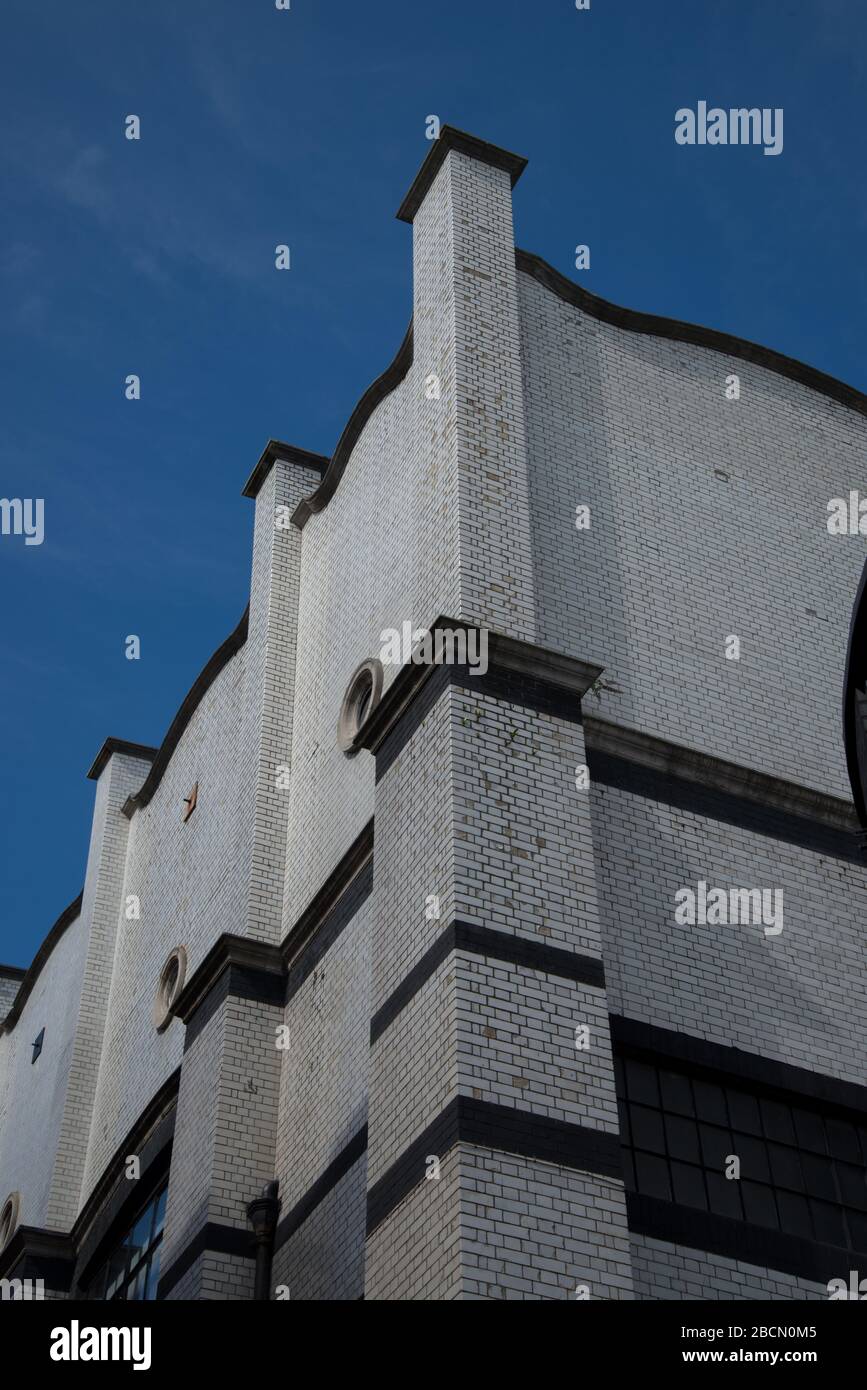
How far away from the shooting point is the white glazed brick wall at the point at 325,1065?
51.9 feet

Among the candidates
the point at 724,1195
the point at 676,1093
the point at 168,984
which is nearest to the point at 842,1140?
the point at 724,1195

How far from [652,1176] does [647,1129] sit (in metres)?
0.43

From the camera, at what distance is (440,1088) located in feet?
42.0

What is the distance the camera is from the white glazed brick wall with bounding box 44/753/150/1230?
23516 mm

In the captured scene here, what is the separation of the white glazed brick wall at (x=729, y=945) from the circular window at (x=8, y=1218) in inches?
558

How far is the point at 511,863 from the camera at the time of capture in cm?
1407

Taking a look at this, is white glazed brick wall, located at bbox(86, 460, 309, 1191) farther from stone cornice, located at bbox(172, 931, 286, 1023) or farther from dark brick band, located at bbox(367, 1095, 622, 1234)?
dark brick band, located at bbox(367, 1095, 622, 1234)

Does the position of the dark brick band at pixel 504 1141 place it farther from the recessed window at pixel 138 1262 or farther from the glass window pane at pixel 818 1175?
the recessed window at pixel 138 1262

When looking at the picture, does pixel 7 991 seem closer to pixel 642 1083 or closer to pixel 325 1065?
pixel 325 1065

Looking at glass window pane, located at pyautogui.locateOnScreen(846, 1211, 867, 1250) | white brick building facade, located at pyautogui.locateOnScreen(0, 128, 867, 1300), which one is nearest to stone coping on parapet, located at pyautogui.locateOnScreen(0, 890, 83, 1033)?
white brick building facade, located at pyautogui.locateOnScreen(0, 128, 867, 1300)

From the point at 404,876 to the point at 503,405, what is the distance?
5.61 m

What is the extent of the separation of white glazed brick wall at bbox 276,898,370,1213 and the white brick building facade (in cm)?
6

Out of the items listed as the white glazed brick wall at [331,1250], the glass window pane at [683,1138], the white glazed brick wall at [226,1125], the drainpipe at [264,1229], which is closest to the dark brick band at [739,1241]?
the glass window pane at [683,1138]
